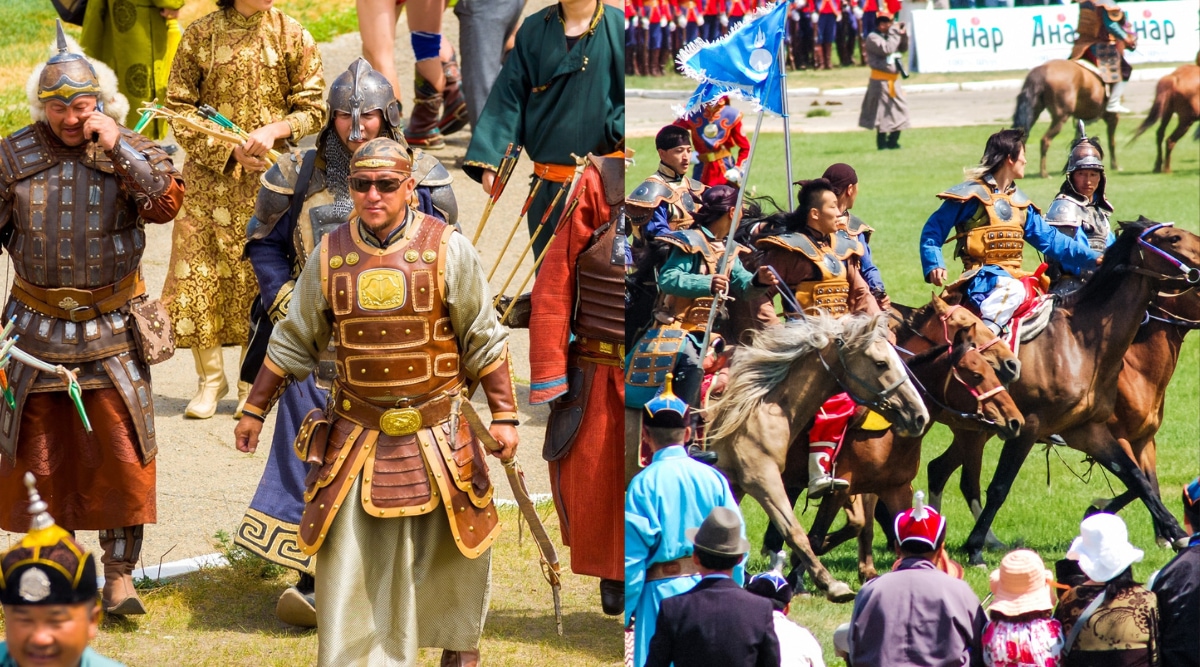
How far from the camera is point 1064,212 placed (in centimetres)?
583

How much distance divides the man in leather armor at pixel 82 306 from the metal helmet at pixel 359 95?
2.17 feet

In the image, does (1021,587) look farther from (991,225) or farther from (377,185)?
(377,185)

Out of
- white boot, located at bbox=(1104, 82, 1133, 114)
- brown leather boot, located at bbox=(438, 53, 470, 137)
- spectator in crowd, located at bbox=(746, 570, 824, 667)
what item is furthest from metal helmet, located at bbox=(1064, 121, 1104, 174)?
brown leather boot, located at bbox=(438, 53, 470, 137)

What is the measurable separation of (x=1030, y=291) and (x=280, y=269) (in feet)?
8.65

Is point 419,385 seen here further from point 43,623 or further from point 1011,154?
point 1011,154

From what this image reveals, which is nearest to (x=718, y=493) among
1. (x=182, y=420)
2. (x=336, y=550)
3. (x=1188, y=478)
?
(x=336, y=550)

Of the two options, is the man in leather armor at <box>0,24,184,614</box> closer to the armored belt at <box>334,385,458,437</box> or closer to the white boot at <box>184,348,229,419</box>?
the armored belt at <box>334,385,458,437</box>

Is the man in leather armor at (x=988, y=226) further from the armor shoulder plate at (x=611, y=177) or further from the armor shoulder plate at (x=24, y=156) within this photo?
the armor shoulder plate at (x=24, y=156)

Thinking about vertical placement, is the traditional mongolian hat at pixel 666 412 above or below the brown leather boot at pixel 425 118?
below

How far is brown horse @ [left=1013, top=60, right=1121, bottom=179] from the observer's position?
571 centimetres

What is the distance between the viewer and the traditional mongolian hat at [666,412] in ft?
18.2

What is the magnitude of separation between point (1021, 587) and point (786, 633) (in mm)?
713

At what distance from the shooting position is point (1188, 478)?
5938mm

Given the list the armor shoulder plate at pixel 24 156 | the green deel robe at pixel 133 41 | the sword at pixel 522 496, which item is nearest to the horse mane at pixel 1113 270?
the sword at pixel 522 496
